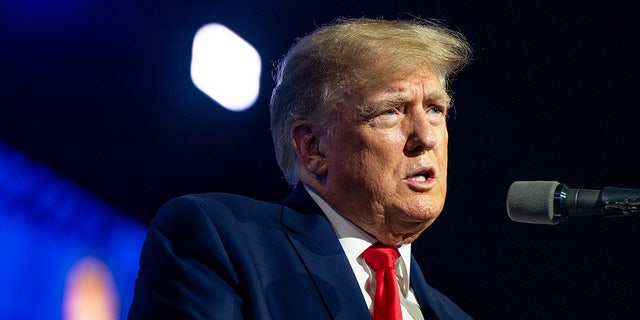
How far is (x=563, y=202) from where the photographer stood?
1.67m

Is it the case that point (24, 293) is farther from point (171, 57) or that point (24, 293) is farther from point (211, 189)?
point (171, 57)

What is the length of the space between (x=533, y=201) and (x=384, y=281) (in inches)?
24.7

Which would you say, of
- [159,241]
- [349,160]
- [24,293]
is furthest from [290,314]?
[24,293]

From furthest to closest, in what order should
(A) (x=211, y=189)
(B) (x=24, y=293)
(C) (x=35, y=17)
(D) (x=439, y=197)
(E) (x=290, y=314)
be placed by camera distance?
(A) (x=211, y=189)
(C) (x=35, y=17)
(B) (x=24, y=293)
(D) (x=439, y=197)
(E) (x=290, y=314)

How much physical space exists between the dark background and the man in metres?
0.77

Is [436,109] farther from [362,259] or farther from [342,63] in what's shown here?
[362,259]

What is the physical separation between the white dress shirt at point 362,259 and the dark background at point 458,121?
99 centimetres

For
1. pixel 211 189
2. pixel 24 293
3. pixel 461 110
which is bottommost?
pixel 24 293

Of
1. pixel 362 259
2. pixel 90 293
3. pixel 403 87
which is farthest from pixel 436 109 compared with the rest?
pixel 90 293

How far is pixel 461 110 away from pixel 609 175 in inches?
25.5

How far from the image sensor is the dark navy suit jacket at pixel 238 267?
195 cm

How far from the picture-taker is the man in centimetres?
202

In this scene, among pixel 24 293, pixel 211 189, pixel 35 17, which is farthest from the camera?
pixel 211 189

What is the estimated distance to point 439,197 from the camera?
231cm
